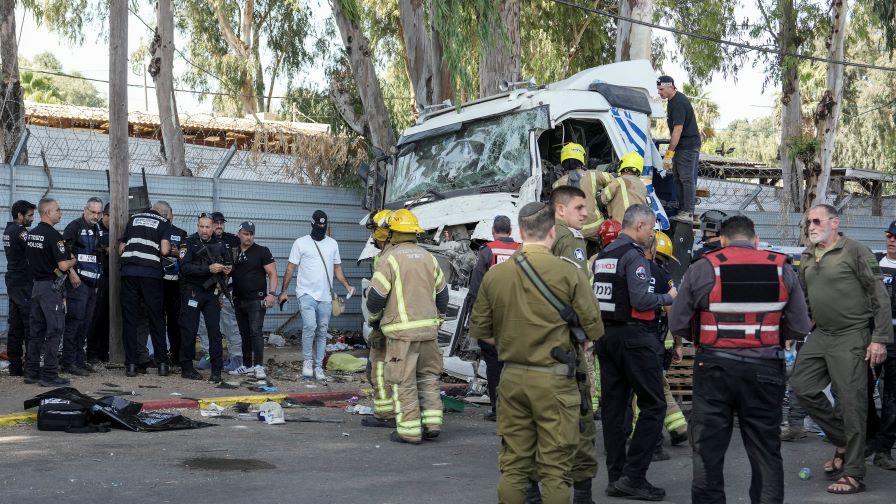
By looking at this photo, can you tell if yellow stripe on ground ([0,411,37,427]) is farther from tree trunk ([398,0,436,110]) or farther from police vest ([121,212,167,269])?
tree trunk ([398,0,436,110])

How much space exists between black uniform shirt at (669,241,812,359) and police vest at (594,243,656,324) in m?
0.62

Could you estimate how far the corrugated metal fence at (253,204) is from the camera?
13.2 metres

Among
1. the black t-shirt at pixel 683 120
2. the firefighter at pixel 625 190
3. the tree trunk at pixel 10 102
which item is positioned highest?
the tree trunk at pixel 10 102

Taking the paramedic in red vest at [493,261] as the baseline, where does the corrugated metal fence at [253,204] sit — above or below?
above

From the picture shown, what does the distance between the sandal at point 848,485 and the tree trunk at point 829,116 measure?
16613 mm

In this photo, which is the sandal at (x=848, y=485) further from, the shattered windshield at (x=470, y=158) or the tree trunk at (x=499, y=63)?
the tree trunk at (x=499, y=63)

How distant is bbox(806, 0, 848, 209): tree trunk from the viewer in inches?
896

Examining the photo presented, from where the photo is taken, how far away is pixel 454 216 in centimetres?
1100

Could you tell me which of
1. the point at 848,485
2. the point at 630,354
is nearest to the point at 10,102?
the point at 630,354

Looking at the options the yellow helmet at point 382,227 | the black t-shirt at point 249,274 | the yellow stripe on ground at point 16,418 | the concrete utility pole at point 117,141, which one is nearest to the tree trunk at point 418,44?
the black t-shirt at point 249,274

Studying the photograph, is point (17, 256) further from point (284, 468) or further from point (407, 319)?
point (284, 468)

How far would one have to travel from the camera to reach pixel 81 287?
11.0m

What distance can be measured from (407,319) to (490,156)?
3670 mm

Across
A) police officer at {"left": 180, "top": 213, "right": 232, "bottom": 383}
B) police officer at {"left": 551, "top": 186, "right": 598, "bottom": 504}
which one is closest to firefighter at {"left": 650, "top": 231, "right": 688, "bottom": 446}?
police officer at {"left": 551, "top": 186, "right": 598, "bottom": 504}
